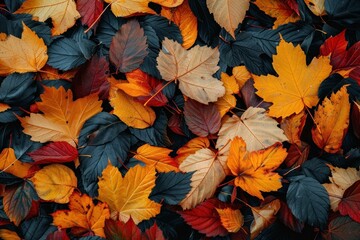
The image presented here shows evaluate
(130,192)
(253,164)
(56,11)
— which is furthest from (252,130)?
(56,11)

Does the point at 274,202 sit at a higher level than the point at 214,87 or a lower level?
lower

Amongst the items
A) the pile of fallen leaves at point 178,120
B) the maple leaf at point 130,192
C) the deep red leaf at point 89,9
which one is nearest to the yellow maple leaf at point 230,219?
the pile of fallen leaves at point 178,120

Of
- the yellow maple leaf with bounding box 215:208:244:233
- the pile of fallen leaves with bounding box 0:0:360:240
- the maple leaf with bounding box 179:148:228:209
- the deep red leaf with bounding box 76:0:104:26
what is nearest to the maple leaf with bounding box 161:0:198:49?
the pile of fallen leaves with bounding box 0:0:360:240

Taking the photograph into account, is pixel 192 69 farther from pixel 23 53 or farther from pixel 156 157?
pixel 23 53

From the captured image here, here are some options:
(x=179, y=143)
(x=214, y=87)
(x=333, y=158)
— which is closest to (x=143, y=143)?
(x=179, y=143)

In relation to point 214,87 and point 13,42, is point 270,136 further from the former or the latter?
point 13,42

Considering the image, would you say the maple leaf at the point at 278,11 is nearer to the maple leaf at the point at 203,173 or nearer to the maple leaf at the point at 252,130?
the maple leaf at the point at 252,130
